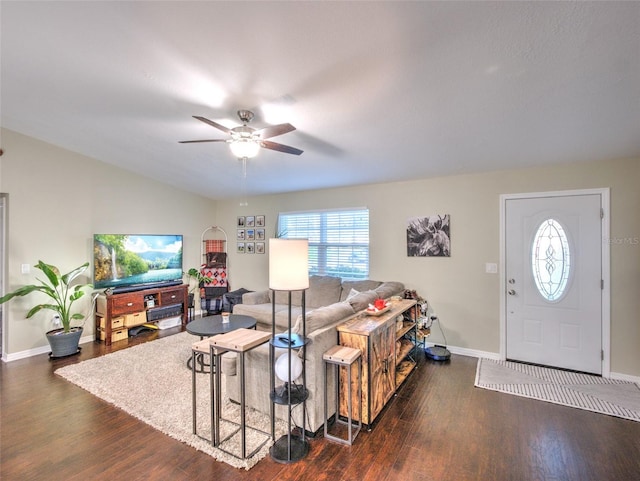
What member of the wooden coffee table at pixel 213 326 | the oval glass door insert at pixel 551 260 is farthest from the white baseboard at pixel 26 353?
the oval glass door insert at pixel 551 260

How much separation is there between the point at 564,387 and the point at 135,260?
19.4 ft

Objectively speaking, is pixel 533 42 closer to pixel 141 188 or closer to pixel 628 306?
pixel 628 306

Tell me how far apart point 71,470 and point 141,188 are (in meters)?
4.25

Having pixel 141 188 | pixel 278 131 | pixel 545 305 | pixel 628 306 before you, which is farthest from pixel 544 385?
pixel 141 188

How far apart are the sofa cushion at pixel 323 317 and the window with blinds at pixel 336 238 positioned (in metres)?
1.94

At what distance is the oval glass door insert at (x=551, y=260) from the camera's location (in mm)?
3447

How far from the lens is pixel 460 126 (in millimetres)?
2713

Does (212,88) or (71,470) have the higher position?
(212,88)

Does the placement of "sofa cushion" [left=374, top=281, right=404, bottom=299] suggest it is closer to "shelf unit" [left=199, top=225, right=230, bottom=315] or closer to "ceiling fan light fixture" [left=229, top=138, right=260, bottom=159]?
"ceiling fan light fixture" [left=229, top=138, right=260, bottom=159]

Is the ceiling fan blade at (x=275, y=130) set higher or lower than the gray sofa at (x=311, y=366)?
higher

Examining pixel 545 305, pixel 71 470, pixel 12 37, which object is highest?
pixel 12 37

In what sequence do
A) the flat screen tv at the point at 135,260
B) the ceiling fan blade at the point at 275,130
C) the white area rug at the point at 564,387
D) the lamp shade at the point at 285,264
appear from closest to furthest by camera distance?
1. the lamp shade at the point at 285,264
2. the ceiling fan blade at the point at 275,130
3. the white area rug at the point at 564,387
4. the flat screen tv at the point at 135,260

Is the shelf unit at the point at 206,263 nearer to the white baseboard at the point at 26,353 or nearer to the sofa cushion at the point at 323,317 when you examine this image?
the white baseboard at the point at 26,353

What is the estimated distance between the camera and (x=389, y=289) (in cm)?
388
